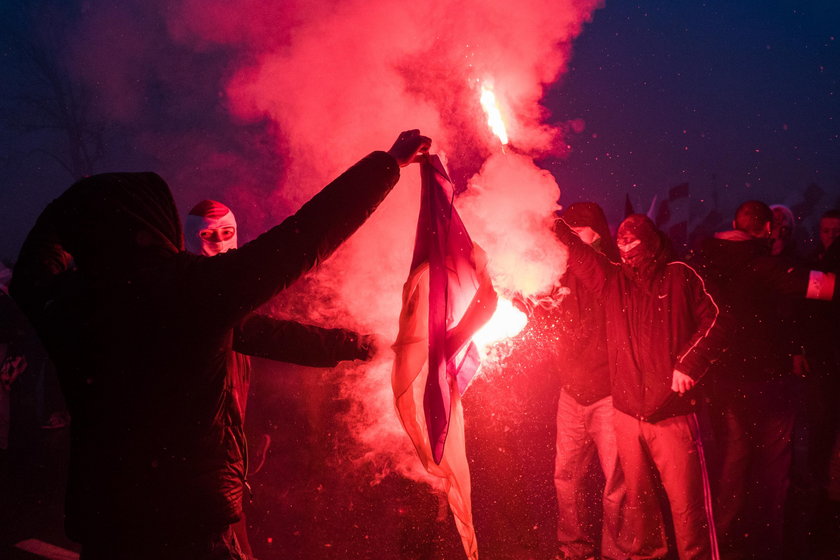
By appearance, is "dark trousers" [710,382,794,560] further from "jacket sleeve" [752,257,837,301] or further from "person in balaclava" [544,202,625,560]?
"person in balaclava" [544,202,625,560]

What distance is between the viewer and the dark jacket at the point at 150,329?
1534 mm

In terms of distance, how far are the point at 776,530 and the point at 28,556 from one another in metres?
6.85

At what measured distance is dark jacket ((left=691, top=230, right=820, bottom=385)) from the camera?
429 cm

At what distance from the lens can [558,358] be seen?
15.8ft

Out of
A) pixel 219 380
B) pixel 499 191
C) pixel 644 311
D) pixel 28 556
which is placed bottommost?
pixel 28 556

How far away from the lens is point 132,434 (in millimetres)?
1676

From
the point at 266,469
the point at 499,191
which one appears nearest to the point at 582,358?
the point at 499,191

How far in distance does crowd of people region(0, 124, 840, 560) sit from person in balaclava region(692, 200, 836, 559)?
0.02 metres

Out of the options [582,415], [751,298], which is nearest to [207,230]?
[582,415]

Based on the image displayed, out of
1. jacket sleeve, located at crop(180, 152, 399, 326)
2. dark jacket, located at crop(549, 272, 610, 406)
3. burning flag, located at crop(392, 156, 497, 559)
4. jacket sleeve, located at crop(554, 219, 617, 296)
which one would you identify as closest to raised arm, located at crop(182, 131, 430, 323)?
jacket sleeve, located at crop(180, 152, 399, 326)

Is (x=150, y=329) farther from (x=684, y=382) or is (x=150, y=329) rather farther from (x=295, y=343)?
(x=684, y=382)

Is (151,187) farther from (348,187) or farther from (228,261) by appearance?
(348,187)

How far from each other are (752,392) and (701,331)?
1.15 meters

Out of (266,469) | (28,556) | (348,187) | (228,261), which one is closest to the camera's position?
(228,261)
